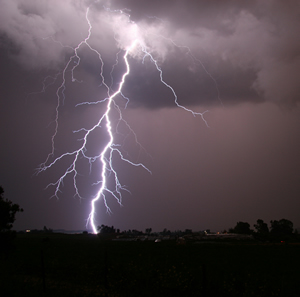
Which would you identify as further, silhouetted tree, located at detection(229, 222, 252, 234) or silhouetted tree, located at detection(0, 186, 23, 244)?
silhouetted tree, located at detection(229, 222, 252, 234)

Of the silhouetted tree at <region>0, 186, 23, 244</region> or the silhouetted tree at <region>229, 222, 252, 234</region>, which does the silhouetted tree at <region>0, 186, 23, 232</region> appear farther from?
the silhouetted tree at <region>229, 222, 252, 234</region>

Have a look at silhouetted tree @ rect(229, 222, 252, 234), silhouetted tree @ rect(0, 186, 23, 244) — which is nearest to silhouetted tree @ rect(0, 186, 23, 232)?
silhouetted tree @ rect(0, 186, 23, 244)

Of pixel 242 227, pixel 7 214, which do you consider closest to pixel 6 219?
pixel 7 214

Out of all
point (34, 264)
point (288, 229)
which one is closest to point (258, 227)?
point (288, 229)

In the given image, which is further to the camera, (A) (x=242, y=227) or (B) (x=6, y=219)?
(A) (x=242, y=227)

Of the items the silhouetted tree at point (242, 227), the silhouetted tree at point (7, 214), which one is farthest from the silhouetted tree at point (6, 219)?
the silhouetted tree at point (242, 227)

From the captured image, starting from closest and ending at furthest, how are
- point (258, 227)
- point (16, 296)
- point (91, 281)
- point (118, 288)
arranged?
point (16, 296)
point (118, 288)
point (91, 281)
point (258, 227)

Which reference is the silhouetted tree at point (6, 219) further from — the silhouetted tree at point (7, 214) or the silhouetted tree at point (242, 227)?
the silhouetted tree at point (242, 227)

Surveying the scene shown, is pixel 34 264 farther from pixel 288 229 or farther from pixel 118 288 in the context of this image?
pixel 288 229

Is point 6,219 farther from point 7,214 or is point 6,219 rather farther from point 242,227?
point 242,227

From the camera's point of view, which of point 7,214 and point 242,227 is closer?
point 7,214

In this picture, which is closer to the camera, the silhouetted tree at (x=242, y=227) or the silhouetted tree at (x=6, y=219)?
the silhouetted tree at (x=6, y=219)

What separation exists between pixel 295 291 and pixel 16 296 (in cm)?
790

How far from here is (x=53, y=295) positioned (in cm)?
730
